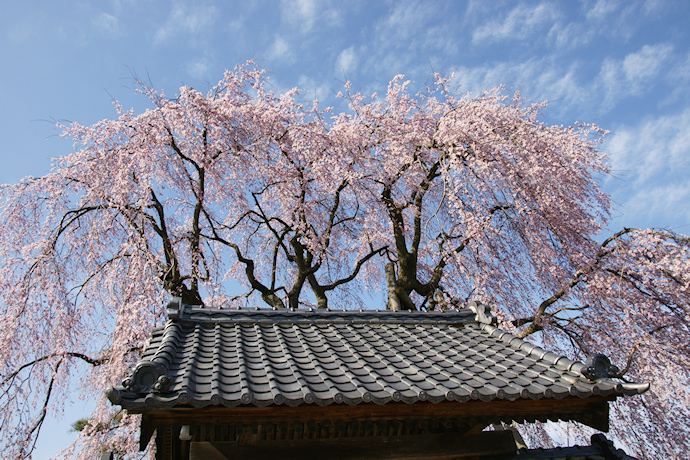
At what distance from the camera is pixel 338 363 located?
351 cm

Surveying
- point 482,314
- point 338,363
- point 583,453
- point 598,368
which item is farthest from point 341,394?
point 482,314

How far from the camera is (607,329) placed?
8.45m

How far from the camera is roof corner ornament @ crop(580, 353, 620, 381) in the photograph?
3.39m

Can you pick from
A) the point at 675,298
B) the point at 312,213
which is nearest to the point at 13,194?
the point at 312,213

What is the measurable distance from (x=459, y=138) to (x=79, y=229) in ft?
22.5

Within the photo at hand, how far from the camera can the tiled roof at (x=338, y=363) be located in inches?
110

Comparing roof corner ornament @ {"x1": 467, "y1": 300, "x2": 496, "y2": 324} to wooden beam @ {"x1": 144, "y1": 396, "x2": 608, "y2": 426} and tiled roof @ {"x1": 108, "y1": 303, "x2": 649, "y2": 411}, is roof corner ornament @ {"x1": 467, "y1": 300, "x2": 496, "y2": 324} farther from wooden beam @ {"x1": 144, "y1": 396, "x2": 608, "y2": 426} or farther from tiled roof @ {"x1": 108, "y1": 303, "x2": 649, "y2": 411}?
wooden beam @ {"x1": 144, "y1": 396, "x2": 608, "y2": 426}

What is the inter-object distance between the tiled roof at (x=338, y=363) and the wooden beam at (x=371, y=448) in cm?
44

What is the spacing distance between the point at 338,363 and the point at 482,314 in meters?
1.98

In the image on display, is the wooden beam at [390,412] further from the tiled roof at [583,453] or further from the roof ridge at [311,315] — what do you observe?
the roof ridge at [311,315]

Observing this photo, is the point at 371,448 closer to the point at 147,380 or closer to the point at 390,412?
the point at 390,412

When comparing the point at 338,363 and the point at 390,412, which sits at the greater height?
the point at 338,363

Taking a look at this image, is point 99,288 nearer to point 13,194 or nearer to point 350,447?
point 13,194

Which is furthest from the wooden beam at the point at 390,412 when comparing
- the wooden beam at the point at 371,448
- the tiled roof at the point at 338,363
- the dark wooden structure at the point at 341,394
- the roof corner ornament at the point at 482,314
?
the roof corner ornament at the point at 482,314
